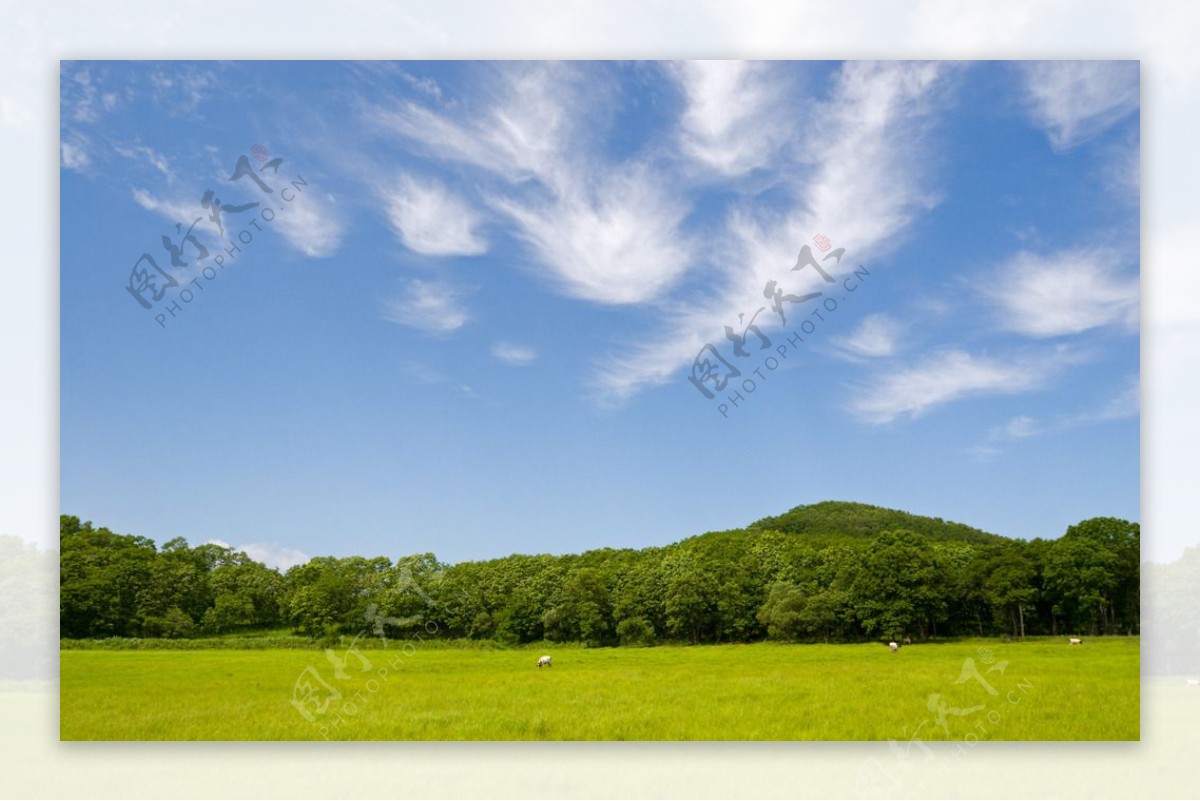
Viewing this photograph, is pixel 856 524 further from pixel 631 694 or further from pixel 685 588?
pixel 631 694

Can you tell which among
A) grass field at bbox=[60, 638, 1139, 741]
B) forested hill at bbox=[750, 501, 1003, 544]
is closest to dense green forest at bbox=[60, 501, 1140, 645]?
forested hill at bbox=[750, 501, 1003, 544]

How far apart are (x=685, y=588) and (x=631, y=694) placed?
106 centimetres

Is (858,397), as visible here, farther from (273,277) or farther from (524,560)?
(273,277)

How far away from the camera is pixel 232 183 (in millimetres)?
6789

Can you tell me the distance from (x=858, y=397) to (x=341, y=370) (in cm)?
434

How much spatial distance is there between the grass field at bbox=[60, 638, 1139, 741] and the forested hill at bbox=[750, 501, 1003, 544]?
0.92m

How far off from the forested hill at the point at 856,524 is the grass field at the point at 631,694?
0.92 meters

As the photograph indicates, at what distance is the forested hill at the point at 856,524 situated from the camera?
6.92 metres

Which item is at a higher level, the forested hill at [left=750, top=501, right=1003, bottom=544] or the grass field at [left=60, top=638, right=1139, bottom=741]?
the forested hill at [left=750, top=501, right=1003, bottom=544]

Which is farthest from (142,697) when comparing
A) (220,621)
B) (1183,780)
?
(1183,780)

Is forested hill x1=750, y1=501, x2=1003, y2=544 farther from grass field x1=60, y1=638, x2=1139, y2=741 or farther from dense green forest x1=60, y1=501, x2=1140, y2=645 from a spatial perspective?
grass field x1=60, y1=638, x2=1139, y2=741

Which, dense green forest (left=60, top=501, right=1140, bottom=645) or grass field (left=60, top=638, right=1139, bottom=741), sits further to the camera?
dense green forest (left=60, top=501, right=1140, bottom=645)

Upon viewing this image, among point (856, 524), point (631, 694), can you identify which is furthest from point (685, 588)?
point (856, 524)

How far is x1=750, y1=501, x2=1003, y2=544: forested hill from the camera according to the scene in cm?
692
